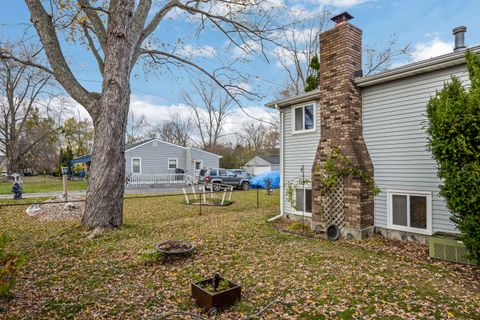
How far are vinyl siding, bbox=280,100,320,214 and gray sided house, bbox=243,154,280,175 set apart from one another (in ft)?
83.7

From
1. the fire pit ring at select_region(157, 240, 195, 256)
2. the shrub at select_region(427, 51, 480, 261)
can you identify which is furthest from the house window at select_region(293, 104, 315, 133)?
the fire pit ring at select_region(157, 240, 195, 256)

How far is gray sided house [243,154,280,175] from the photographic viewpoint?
115ft

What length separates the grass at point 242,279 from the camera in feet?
11.3

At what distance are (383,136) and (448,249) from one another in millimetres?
2780

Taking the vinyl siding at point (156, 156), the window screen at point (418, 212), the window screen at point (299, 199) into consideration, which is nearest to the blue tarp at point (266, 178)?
the vinyl siding at point (156, 156)

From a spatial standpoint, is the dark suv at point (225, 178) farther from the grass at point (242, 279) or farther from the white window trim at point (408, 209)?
the white window trim at point (408, 209)

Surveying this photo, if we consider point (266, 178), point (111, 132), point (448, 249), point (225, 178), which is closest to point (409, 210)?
point (448, 249)

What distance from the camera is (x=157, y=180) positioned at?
78.5 feet

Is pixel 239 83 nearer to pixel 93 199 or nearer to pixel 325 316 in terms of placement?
pixel 93 199

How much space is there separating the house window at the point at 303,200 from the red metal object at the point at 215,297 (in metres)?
5.41

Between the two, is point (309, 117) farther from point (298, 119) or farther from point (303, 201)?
point (303, 201)

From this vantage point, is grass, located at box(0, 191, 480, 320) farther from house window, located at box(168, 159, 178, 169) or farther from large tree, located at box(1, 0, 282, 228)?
house window, located at box(168, 159, 178, 169)

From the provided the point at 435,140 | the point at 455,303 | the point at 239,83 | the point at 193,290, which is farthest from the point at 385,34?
the point at 193,290

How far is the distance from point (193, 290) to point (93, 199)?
464 centimetres
